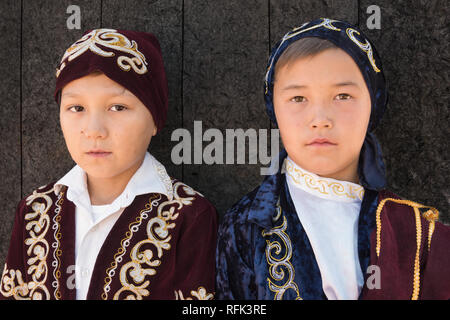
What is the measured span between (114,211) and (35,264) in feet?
1.10

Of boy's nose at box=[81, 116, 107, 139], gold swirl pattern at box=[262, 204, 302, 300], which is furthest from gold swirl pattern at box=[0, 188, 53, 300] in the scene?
gold swirl pattern at box=[262, 204, 302, 300]

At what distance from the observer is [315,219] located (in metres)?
1.55

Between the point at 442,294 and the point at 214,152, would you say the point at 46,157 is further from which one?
the point at 442,294

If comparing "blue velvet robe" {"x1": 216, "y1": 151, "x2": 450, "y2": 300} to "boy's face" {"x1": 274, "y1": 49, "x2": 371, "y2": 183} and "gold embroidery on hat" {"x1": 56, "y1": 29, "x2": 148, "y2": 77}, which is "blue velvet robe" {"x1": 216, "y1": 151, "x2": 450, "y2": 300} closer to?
"boy's face" {"x1": 274, "y1": 49, "x2": 371, "y2": 183}

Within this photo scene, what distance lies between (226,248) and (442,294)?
67cm

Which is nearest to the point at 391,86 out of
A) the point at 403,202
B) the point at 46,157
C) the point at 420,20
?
the point at 420,20

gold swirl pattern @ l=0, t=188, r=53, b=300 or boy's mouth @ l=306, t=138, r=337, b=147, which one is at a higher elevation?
boy's mouth @ l=306, t=138, r=337, b=147

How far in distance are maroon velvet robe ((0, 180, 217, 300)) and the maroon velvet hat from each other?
33cm

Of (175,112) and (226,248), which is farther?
(175,112)

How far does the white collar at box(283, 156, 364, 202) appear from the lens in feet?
5.13

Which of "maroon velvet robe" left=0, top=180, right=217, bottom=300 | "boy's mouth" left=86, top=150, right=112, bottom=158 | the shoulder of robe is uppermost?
"boy's mouth" left=86, top=150, right=112, bottom=158

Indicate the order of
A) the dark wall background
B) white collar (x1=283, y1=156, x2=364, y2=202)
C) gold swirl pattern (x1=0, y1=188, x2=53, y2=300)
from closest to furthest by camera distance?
1. white collar (x1=283, y1=156, x2=364, y2=202)
2. gold swirl pattern (x1=0, y1=188, x2=53, y2=300)
3. the dark wall background

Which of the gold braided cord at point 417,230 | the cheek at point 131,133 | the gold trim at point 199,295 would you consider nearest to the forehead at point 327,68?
the gold braided cord at point 417,230

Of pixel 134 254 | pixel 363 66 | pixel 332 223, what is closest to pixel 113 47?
pixel 134 254
